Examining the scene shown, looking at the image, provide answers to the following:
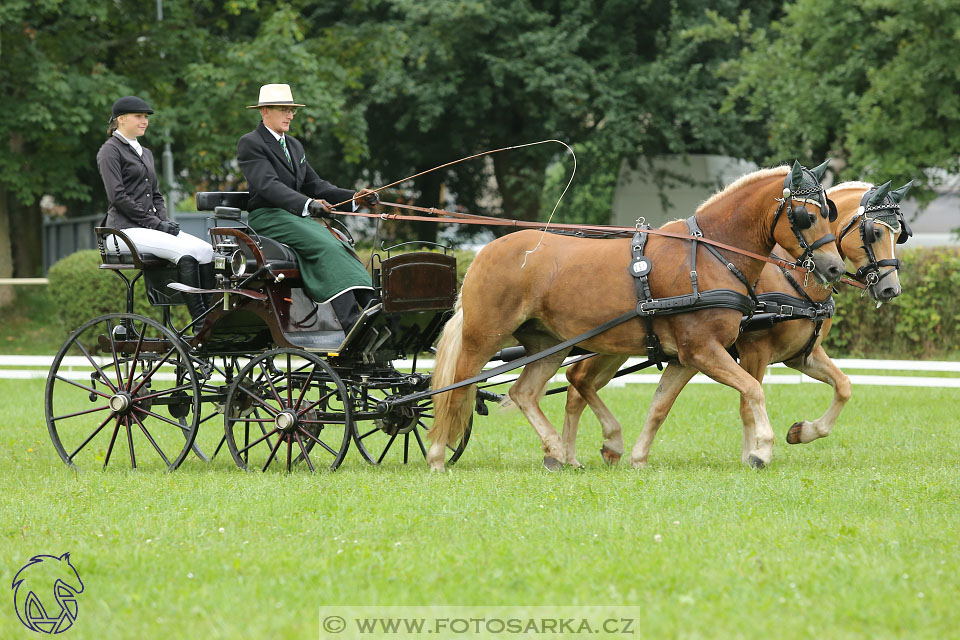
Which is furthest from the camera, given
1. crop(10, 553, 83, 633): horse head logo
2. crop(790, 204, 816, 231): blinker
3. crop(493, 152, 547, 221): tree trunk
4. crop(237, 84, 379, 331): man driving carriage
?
crop(493, 152, 547, 221): tree trunk

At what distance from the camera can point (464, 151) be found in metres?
24.3

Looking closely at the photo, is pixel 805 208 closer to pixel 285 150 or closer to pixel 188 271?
pixel 285 150

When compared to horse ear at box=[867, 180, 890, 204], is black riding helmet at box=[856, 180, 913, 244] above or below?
below

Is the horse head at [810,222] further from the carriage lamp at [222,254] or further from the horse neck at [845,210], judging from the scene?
the carriage lamp at [222,254]

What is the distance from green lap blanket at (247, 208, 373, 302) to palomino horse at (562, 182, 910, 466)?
1.76 metres

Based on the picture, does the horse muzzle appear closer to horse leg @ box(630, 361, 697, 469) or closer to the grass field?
horse leg @ box(630, 361, 697, 469)

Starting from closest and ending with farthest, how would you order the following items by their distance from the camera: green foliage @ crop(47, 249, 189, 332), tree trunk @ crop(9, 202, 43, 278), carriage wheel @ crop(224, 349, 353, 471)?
carriage wheel @ crop(224, 349, 353, 471) → green foliage @ crop(47, 249, 189, 332) → tree trunk @ crop(9, 202, 43, 278)

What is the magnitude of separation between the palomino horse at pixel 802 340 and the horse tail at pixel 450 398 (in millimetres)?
796

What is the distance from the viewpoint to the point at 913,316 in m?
15.4

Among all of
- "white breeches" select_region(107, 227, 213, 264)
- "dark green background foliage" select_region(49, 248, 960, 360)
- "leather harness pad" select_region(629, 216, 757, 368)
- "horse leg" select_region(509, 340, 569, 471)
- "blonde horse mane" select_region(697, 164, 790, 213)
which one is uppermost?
"blonde horse mane" select_region(697, 164, 790, 213)

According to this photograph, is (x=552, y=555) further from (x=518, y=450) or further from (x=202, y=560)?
(x=518, y=450)

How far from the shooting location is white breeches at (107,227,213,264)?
8109 millimetres

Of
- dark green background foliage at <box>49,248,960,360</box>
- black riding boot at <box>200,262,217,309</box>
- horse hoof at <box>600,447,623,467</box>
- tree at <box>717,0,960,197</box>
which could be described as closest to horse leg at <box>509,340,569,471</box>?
horse hoof at <box>600,447,623,467</box>

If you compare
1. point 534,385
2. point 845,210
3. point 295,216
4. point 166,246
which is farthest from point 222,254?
point 845,210
